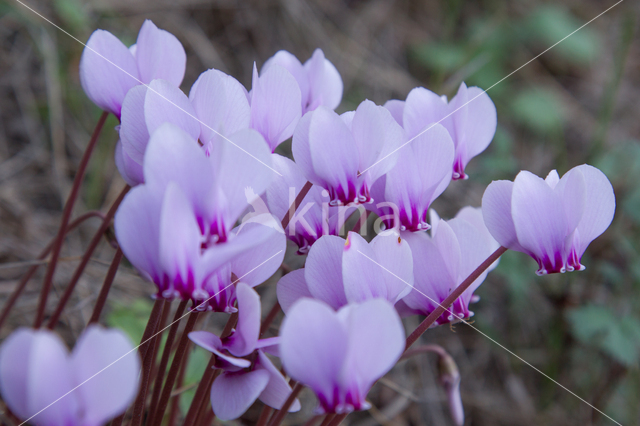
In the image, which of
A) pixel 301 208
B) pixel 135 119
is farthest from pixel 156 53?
pixel 301 208

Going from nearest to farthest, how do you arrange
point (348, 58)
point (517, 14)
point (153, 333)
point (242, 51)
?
point (153, 333), point (242, 51), point (348, 58), point (517, 14)

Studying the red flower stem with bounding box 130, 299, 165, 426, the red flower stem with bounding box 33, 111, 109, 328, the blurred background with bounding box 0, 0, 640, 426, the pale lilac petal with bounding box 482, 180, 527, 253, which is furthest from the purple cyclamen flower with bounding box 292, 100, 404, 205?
the blurred background with bounding box 0, 0, 640, 426

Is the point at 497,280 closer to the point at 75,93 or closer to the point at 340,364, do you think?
the point at 340,364

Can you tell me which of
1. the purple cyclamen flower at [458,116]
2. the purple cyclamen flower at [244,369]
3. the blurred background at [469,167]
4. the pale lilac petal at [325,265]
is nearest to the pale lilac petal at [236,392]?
the purple cyclamen flower at [244,369]

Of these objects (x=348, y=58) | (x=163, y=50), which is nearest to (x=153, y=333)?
(x=163, y=50)

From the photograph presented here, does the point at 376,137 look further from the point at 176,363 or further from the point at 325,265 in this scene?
the point at 176,363
